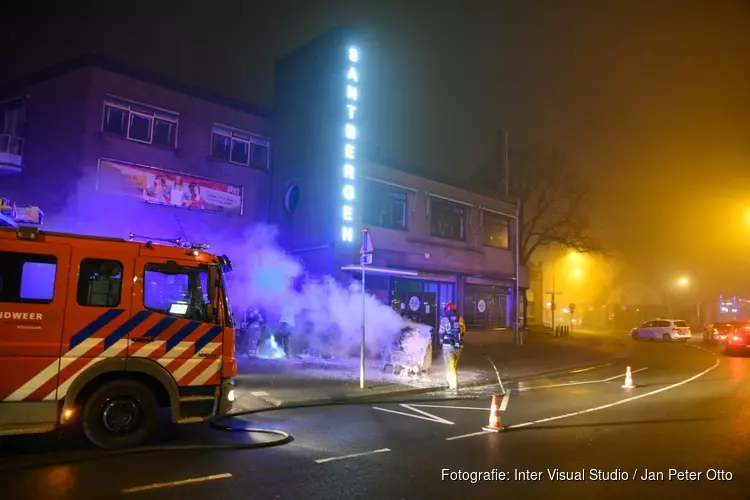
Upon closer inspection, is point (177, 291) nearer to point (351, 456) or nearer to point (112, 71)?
point (351, 456)

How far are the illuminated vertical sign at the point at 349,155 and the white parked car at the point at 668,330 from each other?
2541 cm

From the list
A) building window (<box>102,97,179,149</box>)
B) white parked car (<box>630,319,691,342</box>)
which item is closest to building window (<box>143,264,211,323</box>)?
building window (<box>102,97,179,149</box>)

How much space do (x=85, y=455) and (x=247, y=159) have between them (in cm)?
1649

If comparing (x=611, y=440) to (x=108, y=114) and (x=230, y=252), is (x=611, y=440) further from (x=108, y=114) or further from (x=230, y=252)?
(x=108, y=114)

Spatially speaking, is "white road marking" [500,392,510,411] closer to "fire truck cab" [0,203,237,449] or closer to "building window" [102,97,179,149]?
"fire truck cab" [0,203,237,449]

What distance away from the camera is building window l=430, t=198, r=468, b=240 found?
2461 centimetres

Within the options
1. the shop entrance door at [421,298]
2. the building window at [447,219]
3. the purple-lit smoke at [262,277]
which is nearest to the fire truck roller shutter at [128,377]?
the purple-lit smoke at [262,277]

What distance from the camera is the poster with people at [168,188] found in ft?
58.0

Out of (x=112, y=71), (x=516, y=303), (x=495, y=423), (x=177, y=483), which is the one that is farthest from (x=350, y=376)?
(x=516, y=303)

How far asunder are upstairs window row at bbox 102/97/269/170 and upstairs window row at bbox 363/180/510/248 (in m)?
4.68

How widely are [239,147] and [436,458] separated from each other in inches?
681

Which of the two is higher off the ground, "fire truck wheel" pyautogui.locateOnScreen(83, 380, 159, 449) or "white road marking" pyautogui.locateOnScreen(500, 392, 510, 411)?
"fire truck wheel" pyautogui.locateOnScreen(83, 380, 159, 449)

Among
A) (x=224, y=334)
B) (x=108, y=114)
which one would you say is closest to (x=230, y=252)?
(x=108, y=114)

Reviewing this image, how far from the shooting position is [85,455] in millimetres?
6465
